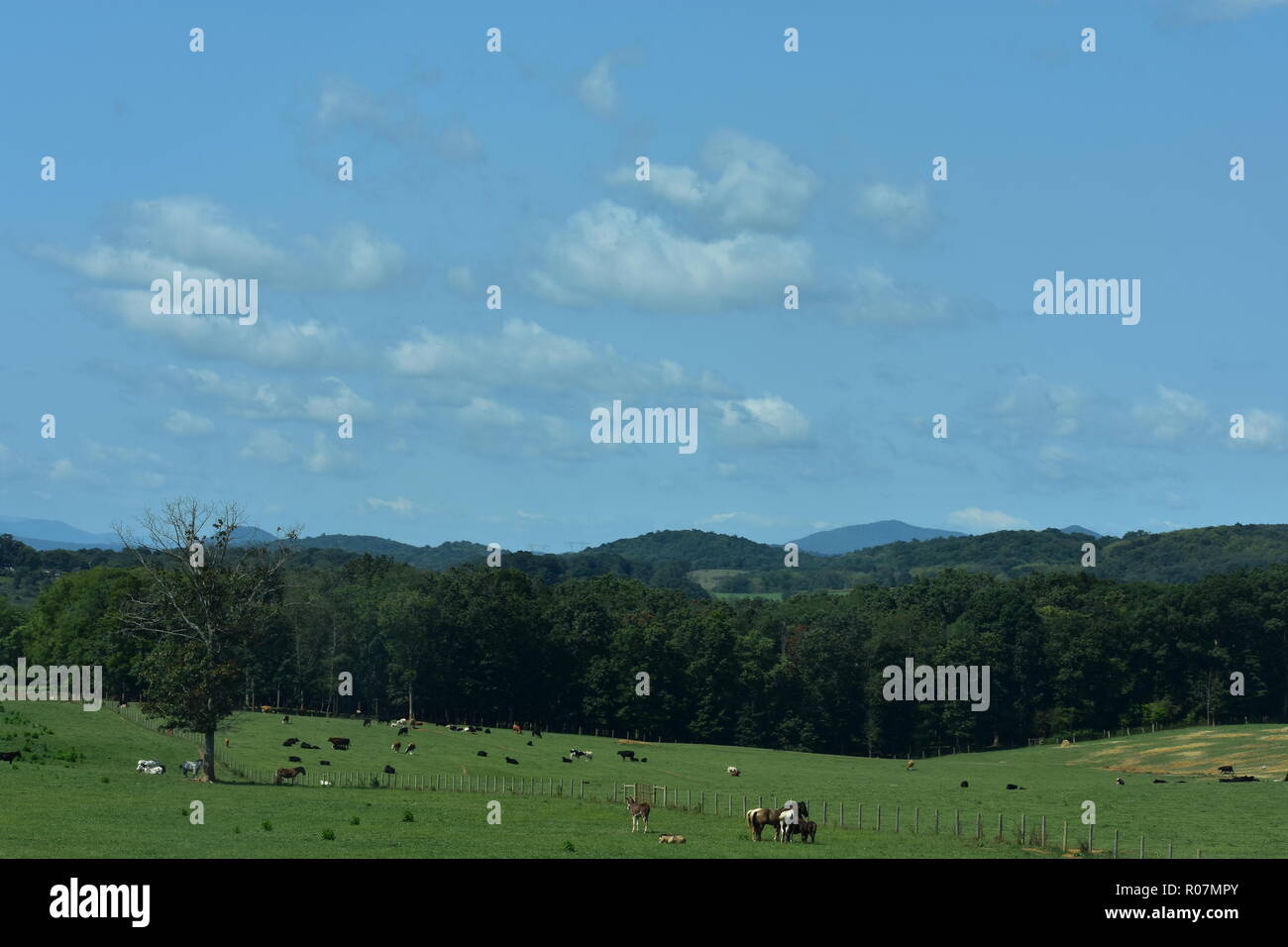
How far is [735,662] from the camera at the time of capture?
146500 millimetres

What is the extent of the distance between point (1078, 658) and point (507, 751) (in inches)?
2828

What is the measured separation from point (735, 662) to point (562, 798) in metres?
80.2

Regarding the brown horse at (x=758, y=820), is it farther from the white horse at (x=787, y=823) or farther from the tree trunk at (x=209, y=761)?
the tree trunk at (x=209, y=761)

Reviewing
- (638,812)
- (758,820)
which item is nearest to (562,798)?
(638,812)

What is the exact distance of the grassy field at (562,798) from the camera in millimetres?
43781

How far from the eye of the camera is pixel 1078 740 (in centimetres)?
14112

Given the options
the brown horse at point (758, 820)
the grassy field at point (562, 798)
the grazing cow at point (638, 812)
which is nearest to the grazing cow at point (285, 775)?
the grassy field at point (562, 798)

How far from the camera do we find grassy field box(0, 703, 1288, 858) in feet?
144

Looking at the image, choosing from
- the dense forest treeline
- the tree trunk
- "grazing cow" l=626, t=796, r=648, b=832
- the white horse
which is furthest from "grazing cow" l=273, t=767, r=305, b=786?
the dense forest treeline

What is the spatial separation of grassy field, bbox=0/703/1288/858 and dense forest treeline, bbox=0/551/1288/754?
14.0 meters

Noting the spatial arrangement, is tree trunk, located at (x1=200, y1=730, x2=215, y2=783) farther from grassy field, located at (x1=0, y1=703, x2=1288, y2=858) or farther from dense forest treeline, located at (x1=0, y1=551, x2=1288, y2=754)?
dense forest treeline, located at (x1=0, y1=551, x2=1288, y2=754)
